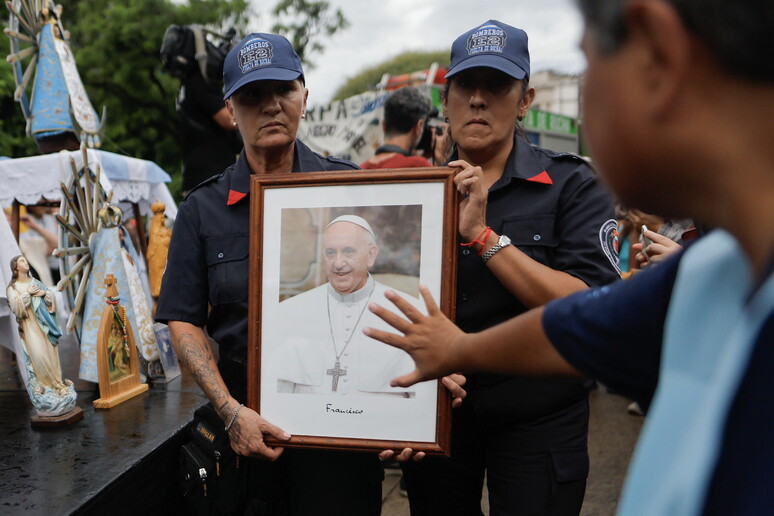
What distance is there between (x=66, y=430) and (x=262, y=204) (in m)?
1.91

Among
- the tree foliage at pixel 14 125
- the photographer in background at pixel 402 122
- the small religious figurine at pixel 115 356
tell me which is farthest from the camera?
the tree foliage at pixel 14 125

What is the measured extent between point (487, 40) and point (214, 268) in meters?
1.15

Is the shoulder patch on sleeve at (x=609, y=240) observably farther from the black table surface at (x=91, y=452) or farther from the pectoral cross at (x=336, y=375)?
the black table surface at (x=91, y=452)

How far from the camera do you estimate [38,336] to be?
3031 mm

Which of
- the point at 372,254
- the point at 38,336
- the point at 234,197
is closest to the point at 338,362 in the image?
the point at 372,254

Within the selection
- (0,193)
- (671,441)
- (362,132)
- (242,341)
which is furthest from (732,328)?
(362,132)

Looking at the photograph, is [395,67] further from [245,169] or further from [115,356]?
[245,169]

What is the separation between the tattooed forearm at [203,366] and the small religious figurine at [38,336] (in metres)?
1.32

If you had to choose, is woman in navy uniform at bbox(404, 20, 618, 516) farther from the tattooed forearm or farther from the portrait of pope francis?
the tattooed forearm

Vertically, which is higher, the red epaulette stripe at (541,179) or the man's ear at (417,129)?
the man's ear at (417,129)

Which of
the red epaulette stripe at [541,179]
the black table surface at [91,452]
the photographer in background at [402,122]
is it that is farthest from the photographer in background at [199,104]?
the red epaulette stripe at [541,179]

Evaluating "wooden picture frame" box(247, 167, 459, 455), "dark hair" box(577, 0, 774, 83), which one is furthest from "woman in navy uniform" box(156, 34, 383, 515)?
"dark hair" box(577, 0, 774, 83)

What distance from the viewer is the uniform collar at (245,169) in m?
2.16

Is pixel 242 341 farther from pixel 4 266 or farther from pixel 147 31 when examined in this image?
pixel 147 31
